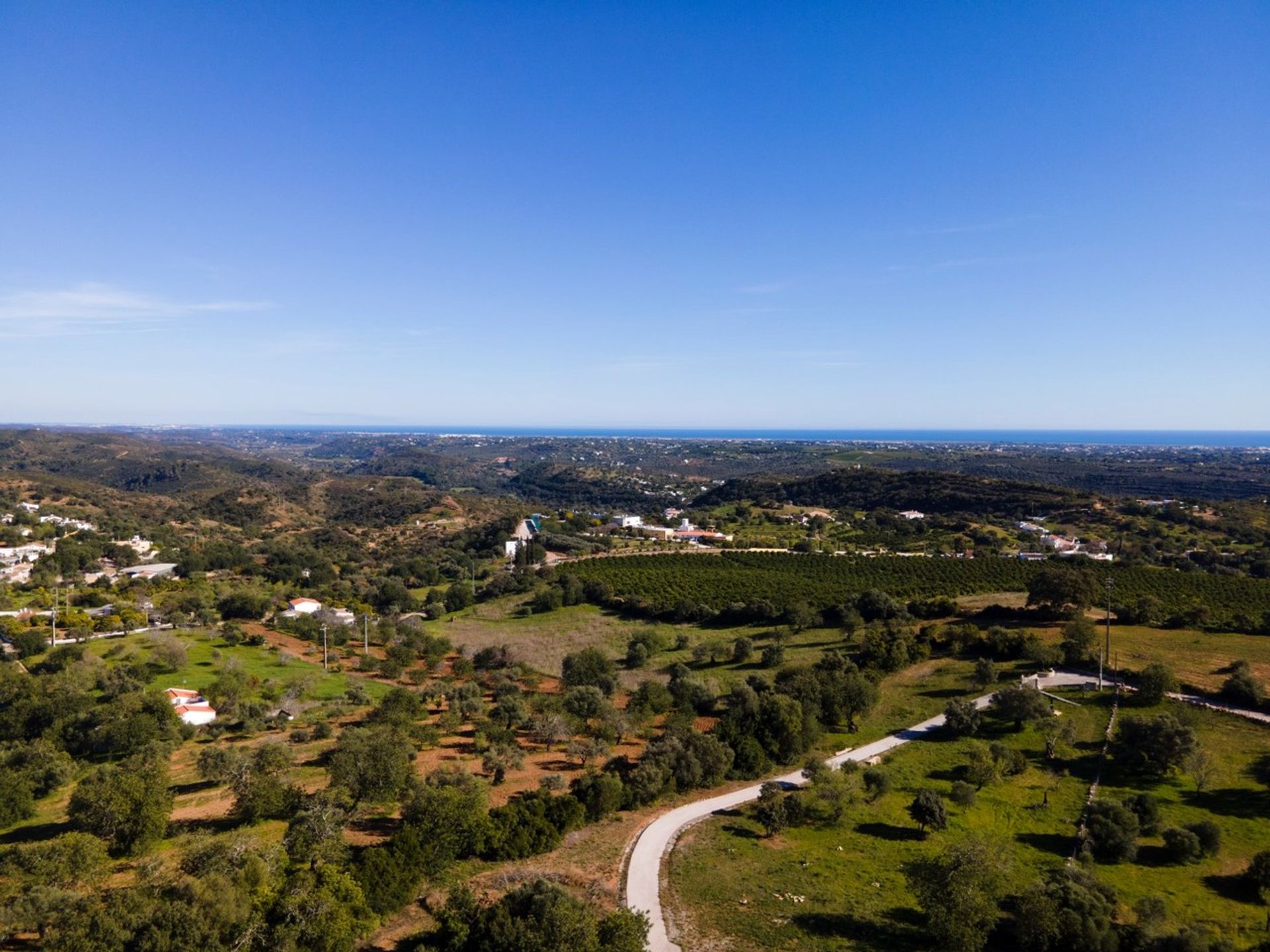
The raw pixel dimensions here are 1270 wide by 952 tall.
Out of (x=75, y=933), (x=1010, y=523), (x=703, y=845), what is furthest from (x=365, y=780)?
(x=1010, y=523)

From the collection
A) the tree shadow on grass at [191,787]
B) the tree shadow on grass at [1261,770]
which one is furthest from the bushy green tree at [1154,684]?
the tree shadow on grass at [191,787]

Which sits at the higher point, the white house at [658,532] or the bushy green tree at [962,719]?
the bushy green tree at [962,719]

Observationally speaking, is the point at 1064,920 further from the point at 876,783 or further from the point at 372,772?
the point at 372,772

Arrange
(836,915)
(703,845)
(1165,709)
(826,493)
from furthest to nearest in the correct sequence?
(826,493) < (1165,709) < (703,845) < (836,915)

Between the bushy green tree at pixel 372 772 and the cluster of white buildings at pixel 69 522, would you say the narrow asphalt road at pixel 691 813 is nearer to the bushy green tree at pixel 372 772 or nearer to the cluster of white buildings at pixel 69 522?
the bushy green tree at pixel 372 772

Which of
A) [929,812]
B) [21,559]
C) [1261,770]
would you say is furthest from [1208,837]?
[21,559]

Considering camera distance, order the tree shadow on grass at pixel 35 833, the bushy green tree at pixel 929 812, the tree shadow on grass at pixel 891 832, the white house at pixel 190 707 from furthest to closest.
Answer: the white house at pixel 190 707
the tree shadow on grass at pixel 891 832
the bushy green tree at pixel 929 812
the tree shadow on grass at pixel 35 833

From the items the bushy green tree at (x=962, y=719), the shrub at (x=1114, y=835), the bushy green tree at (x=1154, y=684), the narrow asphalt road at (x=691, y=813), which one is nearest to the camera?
the narrow asphalt road at (x=691, y=813)

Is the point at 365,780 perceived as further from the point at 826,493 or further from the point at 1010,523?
the point at 826,493
